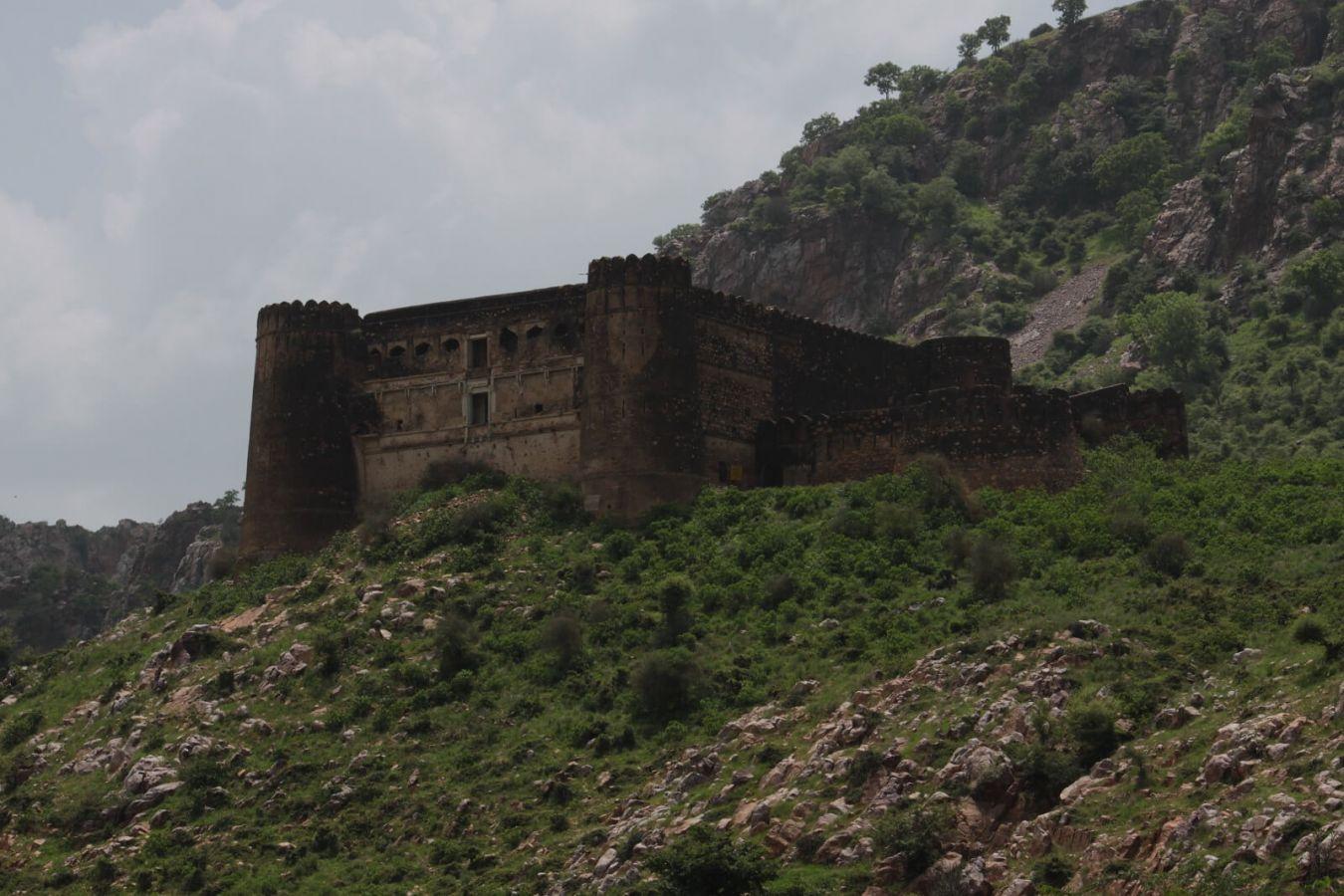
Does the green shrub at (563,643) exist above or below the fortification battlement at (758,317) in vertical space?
below

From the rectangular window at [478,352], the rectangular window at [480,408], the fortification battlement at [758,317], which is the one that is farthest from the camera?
the rectangular window at [478,352]

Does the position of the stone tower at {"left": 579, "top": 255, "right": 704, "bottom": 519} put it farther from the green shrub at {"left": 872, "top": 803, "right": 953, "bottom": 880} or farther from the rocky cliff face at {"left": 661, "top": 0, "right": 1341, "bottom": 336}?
the rocky cliff face at {"left": 661, "top": 0, "right": 1341, "bottom": 336}

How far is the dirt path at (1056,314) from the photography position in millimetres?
103250

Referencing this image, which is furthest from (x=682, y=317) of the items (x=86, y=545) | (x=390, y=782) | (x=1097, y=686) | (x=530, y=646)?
(x=86, y=545)

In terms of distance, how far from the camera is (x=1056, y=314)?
107 meters

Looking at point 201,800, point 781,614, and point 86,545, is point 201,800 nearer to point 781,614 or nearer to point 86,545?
point 781,614

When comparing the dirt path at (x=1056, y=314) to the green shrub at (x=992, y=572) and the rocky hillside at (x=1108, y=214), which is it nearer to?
the rocky hillside at (x=1108, y=214)

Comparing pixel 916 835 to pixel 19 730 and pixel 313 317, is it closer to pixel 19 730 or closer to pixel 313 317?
pixel 19 730

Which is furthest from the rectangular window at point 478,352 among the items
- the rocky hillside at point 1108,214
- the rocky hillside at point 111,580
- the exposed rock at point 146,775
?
the rocky hillside at point 111,580

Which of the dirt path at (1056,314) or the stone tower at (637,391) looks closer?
the stone tower at (637,391)

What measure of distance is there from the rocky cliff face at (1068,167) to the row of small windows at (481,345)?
150 feet

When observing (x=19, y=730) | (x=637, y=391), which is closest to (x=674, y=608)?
(x=637, y=391)

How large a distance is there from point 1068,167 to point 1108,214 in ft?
15.6

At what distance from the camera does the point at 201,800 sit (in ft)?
155
